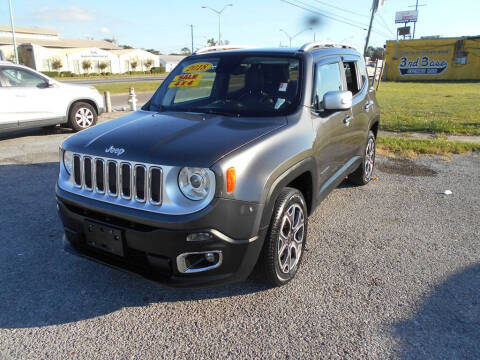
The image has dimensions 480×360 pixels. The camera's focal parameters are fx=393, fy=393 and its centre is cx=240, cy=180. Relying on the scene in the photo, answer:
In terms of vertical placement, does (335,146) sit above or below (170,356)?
above

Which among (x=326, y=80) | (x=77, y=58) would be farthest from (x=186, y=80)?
(x=77, y=58)

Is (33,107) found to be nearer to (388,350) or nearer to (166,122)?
(166,122)

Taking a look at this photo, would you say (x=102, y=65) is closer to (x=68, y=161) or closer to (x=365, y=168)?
(x=365, y=168)

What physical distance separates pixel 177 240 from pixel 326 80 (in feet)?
8.04

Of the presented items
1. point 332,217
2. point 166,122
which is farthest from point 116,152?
point 332,217

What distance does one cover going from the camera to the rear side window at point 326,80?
376cm

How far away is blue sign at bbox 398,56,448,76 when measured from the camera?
39972 millimetres

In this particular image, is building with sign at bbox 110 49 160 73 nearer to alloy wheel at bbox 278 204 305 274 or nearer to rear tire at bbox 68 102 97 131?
rear tire at bbox 68 102 97 131

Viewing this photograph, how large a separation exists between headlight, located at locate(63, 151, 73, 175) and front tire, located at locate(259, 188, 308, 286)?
1.62 metres

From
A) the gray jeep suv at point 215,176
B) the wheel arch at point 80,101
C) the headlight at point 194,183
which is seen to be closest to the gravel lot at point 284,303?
the gray jeep suv at point 215,176

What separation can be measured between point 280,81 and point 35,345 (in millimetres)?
2913

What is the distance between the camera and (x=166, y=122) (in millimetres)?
3318

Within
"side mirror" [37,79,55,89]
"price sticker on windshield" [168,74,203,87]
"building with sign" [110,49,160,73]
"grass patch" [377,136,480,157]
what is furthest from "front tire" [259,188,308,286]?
"building with sign" [110,49,160,73]

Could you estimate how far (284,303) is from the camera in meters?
2.99
